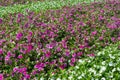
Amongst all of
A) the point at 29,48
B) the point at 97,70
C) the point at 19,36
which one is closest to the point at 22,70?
the point at 29,48

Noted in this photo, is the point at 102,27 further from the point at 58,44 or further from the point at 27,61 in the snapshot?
the point at 27,61

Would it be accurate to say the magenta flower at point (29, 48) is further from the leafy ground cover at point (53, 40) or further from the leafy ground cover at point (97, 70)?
the leafy ground cover at point (97, 70)

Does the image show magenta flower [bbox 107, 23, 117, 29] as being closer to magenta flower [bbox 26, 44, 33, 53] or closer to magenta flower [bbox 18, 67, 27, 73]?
magenta flower [bbox 26, 44, 33, 53]

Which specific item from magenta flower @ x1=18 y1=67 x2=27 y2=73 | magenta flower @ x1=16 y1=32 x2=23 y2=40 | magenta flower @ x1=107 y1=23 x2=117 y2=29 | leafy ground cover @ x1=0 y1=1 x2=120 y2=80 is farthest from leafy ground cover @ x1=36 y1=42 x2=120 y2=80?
magenta flower @ x1=107 y1=23 x2=117 y2=29

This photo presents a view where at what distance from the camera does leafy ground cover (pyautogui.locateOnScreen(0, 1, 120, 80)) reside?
372 inches

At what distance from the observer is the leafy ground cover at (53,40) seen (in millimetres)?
9453

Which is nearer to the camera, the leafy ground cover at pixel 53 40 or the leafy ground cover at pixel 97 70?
the leafy ground cover at pixel 97 70

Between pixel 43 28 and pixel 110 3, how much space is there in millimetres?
5903

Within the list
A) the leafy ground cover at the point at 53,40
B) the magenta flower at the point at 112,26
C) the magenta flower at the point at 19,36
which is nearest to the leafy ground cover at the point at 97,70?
the leafy ground cover at the point at 53,40

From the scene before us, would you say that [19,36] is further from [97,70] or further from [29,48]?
[97,70]

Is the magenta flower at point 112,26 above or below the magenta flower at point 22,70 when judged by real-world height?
above

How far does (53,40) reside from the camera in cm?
1151

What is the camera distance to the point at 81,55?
33.1ft

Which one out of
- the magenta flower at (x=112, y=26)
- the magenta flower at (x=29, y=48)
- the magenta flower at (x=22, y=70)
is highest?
the magenta flower at (x=29, y=48)
